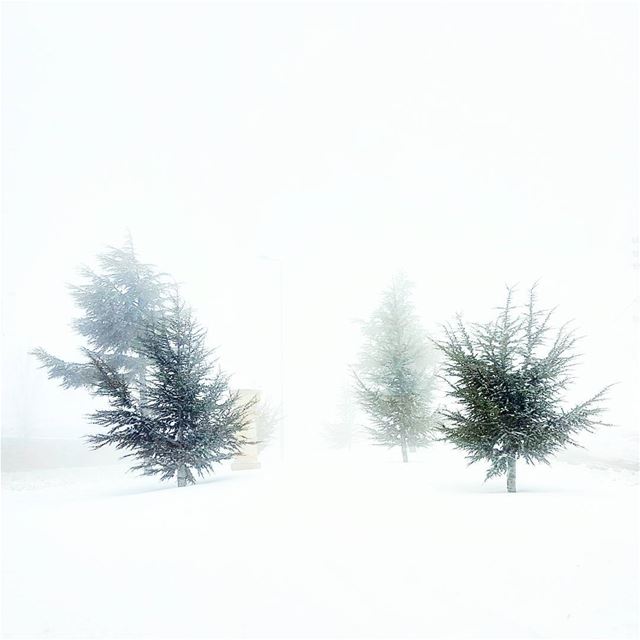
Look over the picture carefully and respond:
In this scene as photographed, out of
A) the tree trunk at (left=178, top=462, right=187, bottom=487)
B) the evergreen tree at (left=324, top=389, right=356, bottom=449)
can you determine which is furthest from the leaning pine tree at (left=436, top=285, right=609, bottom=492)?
the evergreen tree at (left=324, top=389, right=356, bottom=449)

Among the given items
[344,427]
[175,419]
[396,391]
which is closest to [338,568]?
[175,419]

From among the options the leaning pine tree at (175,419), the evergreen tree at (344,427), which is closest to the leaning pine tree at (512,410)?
the leaning pine tree at (175,419)

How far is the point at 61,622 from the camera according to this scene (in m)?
4.24

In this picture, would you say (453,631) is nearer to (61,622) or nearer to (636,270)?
(61,622)

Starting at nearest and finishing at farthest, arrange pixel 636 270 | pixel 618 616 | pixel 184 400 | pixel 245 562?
pixel 618 616, pixel 245 562, pixel 184 400, pixel 636 270

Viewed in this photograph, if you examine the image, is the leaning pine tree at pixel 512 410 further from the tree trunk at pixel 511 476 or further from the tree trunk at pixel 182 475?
the tree trunk at pixel 182 475

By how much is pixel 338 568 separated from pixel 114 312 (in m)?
17.3

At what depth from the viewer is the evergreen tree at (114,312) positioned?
1831 centimetres

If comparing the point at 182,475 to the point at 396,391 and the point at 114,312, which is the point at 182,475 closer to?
the point at 396,391

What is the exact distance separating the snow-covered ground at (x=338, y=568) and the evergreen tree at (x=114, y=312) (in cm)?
1175

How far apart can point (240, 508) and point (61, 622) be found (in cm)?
341

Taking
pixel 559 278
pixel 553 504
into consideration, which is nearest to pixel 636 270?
pixel 559 278

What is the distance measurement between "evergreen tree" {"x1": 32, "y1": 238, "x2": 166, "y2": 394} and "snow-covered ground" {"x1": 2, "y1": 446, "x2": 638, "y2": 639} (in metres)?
11.7

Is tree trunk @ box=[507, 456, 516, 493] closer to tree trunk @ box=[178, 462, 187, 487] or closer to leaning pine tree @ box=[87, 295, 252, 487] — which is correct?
leaning pine tree @ box=[87, 295, 252, 487]
